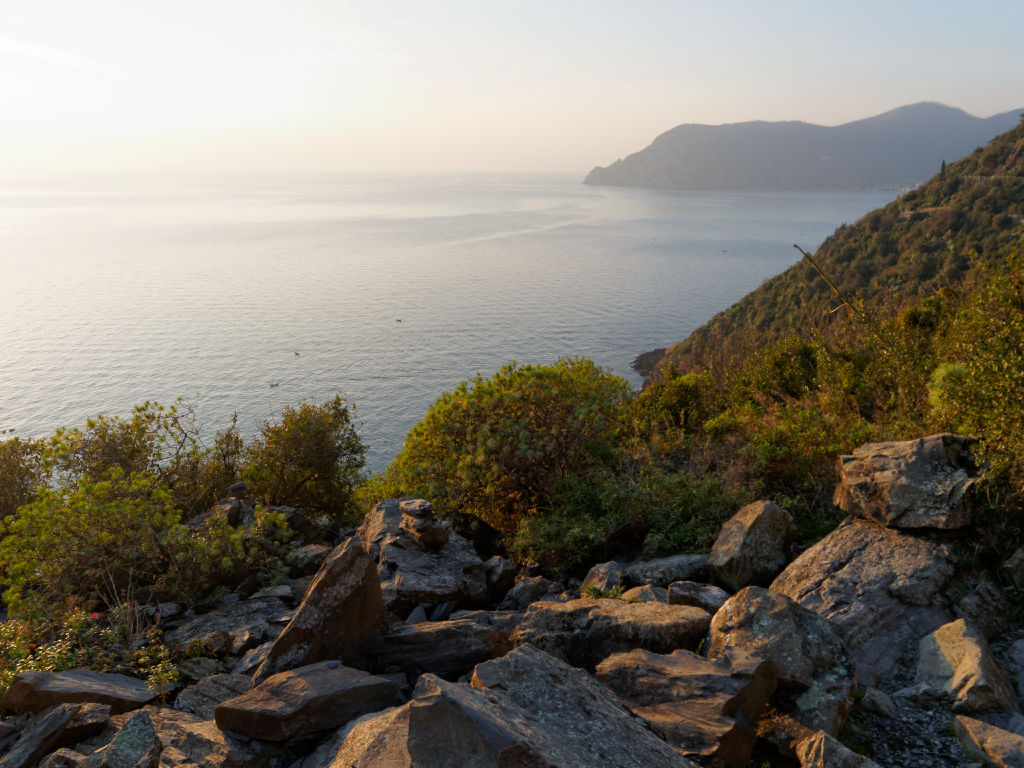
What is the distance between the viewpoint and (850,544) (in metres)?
8.63

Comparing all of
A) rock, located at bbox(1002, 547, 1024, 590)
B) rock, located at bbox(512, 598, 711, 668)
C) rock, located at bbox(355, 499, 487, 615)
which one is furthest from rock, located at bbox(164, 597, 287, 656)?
rock, located at bbox(1002, 547, 1024, 590)

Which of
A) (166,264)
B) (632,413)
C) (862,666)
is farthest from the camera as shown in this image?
(166,264)

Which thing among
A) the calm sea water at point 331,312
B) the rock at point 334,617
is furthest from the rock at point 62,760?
the calm sea water at point 331,312

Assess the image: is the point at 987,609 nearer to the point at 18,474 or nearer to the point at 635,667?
the point at 635,667

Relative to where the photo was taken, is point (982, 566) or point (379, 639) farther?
point (982, 566)

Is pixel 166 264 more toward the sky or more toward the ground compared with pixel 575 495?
more toward the sky

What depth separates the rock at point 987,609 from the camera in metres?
7.34

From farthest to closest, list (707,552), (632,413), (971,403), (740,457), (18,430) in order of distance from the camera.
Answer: (18,430), (632,413), (740,457), (707,552), (971,403)

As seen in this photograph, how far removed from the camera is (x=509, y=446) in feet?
42.1

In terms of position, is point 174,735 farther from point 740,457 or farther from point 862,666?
point 740,457

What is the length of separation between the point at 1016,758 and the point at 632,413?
40.2 feet

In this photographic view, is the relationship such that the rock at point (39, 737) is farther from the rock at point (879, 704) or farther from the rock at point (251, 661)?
the rock at point (879, 704)

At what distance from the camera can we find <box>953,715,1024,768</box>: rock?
17.4ft

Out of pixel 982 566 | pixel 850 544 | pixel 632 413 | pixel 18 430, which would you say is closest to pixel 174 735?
pixel 850 544
